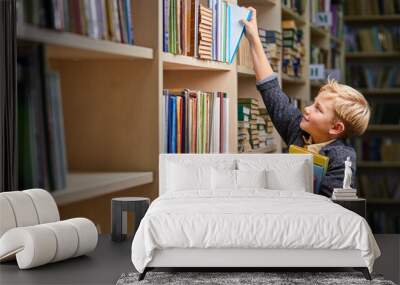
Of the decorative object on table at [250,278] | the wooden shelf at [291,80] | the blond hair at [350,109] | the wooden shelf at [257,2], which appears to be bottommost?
the decorative object on table at [250,278]

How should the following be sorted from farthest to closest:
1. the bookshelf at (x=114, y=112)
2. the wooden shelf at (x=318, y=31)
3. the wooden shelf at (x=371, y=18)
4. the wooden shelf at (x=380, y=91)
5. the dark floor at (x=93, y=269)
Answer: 1. the wooden shelf at (x=371, y=18)
2. the wooden shelf at (x=380, y=91)
3. the wooden shelf at (x=318, y=31)
4. the bookshelf at (x=114, y=112)
5. the dark floor at (x=93, y=269)

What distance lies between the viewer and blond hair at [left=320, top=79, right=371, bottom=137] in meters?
4.85

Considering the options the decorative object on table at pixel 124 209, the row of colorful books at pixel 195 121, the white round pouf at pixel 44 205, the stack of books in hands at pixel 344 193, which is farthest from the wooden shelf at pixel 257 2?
the white round pouf at pixel 44 205

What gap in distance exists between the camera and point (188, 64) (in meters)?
4.66

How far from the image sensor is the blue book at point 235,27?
5125 mm

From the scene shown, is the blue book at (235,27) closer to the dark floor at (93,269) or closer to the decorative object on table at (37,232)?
the dark floor at (93,269)

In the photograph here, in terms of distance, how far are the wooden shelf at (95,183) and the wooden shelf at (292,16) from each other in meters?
2.22

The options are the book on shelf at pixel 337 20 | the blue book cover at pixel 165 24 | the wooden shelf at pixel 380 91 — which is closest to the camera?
the blue book cover at pixel 165 24

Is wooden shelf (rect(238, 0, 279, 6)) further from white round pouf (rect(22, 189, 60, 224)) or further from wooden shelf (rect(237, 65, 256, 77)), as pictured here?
white round pouf (rect(22, 189, 60, 224))

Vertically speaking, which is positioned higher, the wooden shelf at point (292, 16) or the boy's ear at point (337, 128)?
the wooden shelf at point (292, 16)

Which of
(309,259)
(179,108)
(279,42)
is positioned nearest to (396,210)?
(279,42)

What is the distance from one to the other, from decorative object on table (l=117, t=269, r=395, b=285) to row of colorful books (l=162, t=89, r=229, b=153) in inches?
Result: 42.6

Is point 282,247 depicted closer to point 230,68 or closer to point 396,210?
point 230,68

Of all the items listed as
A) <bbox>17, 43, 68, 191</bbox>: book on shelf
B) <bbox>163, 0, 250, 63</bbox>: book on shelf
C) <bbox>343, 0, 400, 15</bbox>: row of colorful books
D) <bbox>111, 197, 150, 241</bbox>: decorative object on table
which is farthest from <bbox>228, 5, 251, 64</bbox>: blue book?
<bbox>343, 0, 400, 15</bbox>: row of colorful books
